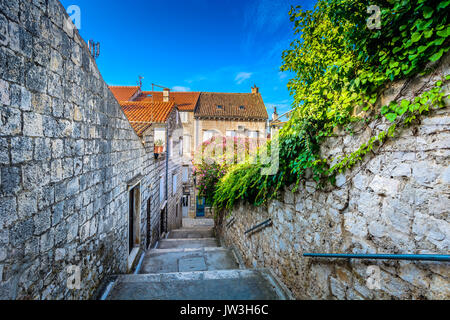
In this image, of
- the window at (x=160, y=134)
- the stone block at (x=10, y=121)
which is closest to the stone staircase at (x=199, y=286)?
the stone block at (x=10, y=121)

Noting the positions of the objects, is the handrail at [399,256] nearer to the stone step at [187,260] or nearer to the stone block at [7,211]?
the stone block at [7,211]

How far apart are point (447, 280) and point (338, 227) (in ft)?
3.17

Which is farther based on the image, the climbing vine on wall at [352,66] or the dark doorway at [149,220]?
the dark doorway at [149,220]

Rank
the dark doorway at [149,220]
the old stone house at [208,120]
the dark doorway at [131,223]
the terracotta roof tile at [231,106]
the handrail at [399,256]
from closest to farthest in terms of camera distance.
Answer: the handrail at [399,256], the dark doorway at [131,223], the dark doorway at [149,220], the old stone house at [208,120], the terracotta roof tile at [231,106]

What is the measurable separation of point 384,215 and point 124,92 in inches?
861

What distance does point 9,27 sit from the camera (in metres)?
1.56

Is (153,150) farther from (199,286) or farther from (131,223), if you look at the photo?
(199,286)

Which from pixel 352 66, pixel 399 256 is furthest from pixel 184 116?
pixel 399 256

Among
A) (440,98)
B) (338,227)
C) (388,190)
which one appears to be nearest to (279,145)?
(338,227)

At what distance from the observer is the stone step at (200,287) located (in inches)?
123

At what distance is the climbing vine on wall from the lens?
156 cm

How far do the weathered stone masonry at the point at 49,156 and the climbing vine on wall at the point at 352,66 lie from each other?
2.68 meters

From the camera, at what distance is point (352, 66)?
2.11 meters

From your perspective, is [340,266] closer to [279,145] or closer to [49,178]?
[279,145]
